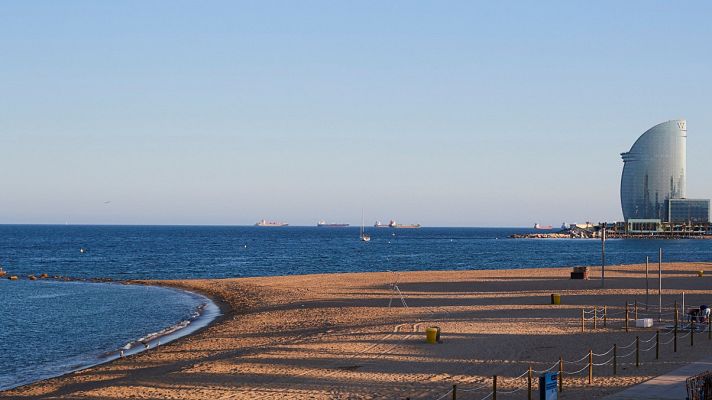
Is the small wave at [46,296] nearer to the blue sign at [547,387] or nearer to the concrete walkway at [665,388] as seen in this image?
the concrete walkway at [665,388]

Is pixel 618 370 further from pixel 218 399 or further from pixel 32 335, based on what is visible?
pixel 32 335

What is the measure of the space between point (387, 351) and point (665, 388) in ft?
30.4

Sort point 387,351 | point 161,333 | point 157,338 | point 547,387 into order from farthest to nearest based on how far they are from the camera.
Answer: point 161,333 < point 157,338 < point 387,351 < point 547,387

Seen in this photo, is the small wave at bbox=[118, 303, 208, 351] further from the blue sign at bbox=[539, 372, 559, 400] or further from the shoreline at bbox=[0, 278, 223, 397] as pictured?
the blue sign at bbox=[539, 372, 559, 400]

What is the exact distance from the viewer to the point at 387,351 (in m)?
25.8

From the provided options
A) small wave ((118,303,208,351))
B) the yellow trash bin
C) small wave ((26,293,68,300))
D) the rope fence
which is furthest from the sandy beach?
small wave ((26,293,68,300))

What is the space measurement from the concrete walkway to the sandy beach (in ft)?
1.61

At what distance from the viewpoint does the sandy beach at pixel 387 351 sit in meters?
20.6

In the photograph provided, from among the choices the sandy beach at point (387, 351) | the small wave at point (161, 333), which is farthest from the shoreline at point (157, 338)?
the sandy beach at point (387, 351)

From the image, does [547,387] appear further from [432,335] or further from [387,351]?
[432,335]

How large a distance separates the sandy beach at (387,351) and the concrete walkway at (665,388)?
490 millimetres

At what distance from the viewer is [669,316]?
111 feet

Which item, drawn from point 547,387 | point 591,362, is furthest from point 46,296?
point 547,387

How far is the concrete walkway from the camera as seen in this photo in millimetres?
17906
